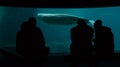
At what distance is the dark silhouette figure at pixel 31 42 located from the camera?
4.40 meters

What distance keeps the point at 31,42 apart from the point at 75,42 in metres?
0.90

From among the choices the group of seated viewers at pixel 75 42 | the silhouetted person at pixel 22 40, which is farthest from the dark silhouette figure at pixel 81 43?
the silhouetted person at pixel 22 40

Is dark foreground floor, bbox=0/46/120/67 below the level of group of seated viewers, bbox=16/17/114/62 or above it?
below

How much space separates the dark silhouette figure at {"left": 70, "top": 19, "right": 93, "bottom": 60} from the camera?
4.60m

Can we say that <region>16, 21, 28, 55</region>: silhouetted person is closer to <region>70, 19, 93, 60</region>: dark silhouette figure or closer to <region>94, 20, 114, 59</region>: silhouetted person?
<region>70, 19, 93, 60</region>: dark silhouette figure

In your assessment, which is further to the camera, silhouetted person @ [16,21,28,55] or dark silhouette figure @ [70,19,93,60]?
dark silhouette figure @ [70,19,93,60]

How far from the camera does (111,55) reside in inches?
191

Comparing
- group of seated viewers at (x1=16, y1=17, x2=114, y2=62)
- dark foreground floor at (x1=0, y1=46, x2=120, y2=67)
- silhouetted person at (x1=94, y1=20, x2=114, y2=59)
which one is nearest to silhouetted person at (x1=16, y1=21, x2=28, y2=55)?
group of seated viewers at (x1=16, y1=17, x2=114, y2=62)

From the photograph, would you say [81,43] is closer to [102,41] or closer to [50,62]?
[102,41]

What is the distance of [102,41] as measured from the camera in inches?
187
